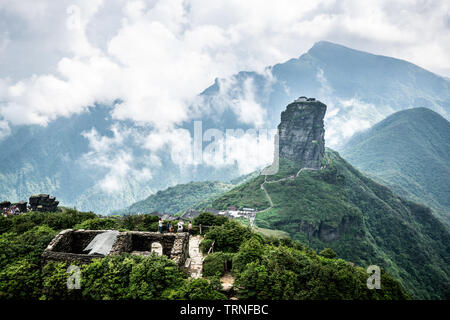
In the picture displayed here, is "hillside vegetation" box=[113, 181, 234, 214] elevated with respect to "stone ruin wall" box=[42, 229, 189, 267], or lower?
lower

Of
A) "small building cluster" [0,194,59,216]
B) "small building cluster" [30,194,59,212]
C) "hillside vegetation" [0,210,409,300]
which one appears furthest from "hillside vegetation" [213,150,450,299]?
"hillside vegetation" [0,210,409,300]

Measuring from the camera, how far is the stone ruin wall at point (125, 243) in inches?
615

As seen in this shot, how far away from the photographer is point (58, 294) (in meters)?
13.3

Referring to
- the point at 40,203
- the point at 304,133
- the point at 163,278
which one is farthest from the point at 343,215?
the point at 40,203

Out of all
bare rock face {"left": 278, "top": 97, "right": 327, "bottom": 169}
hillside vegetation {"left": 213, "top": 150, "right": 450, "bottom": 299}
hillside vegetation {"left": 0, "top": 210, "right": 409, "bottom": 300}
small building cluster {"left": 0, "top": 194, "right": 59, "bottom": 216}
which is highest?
bare rock face {"left": 278, "top": 97, "right": 327, "bottom": 169}

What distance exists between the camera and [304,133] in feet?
396

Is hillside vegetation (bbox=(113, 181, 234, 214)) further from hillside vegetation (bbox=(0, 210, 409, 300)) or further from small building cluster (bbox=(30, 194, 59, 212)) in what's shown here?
hillside vegetation (bbox=(0, 210, 409, 300))

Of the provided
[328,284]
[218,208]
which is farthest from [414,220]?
[328,284]

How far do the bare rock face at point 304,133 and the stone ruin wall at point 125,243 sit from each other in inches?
4236

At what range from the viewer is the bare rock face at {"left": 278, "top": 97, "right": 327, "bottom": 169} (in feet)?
385

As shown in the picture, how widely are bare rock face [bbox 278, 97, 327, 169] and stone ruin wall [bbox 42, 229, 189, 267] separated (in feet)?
353

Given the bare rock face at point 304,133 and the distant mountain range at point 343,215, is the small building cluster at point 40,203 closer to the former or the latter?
the distant mountain range at point 343,215

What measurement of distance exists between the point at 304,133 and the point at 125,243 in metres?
115
